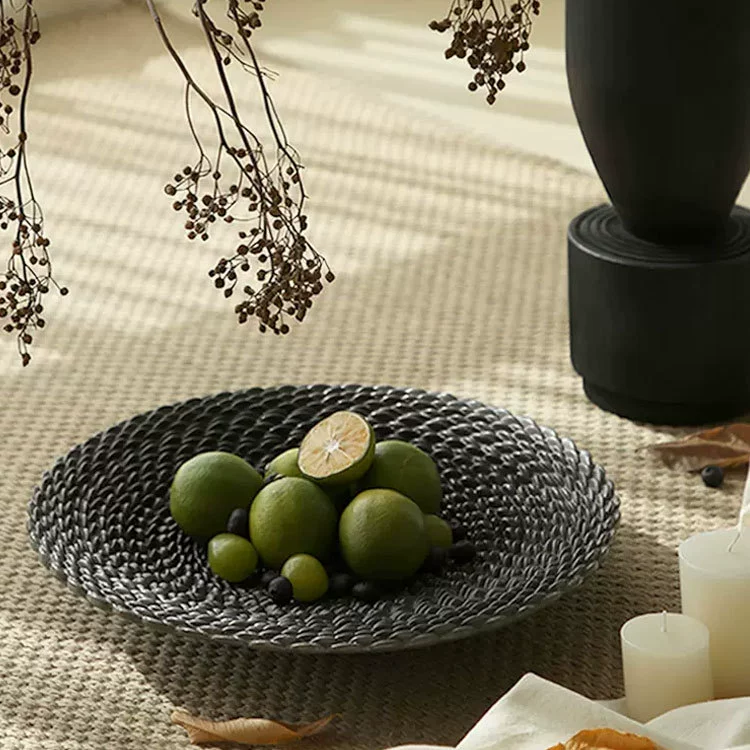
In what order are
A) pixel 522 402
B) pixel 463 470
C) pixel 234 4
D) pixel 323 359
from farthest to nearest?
pixel 323 359
pixel 522 402
pixel 463 470
pixel 234 4

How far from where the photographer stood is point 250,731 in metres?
1.21

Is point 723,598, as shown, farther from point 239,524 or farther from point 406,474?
point 239,524

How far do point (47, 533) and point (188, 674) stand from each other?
18 cm

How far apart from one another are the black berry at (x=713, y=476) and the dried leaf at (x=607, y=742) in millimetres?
724

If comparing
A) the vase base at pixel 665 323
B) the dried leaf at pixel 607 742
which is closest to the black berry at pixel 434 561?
the dried leaf at pixel 607 742

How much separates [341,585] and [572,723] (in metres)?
0.34

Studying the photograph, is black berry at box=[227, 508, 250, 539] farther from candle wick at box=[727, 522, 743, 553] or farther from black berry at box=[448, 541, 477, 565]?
candle wick at box=[727, 522, 743, 553]

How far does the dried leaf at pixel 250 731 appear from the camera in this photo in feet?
3.96

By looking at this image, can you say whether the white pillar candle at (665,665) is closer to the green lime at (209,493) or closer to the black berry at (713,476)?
A: the green lime at (209,493)

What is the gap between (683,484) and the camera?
1676 mm

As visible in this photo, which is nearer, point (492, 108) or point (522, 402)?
point (522, 402)

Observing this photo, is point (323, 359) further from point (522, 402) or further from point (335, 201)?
point (335, 201)

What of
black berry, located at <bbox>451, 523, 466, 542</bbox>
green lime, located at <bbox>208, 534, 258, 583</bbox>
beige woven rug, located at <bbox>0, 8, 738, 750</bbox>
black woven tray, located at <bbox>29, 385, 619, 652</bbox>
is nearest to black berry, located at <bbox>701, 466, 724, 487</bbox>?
beige woven rug, located at <bbox>0, 8, 738, 750</bbox>

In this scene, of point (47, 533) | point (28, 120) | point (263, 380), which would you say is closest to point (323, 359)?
point (263, 380)
